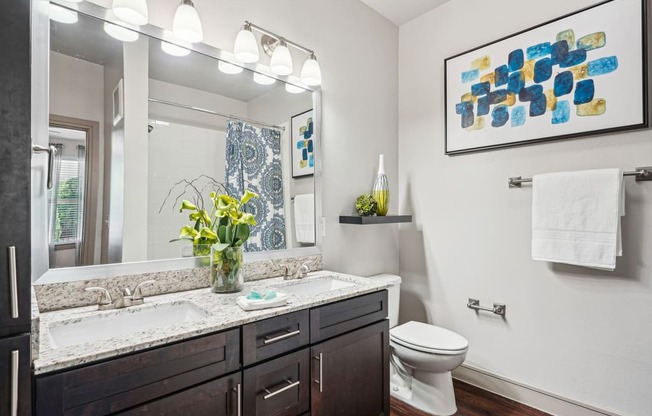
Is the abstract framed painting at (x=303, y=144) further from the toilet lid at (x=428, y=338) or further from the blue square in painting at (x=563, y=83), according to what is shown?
the blue square in painting at (x=563, y=83)

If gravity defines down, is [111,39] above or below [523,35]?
below

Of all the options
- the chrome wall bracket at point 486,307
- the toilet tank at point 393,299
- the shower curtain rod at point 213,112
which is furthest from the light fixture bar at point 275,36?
the chrome wall bracket at point 486,307

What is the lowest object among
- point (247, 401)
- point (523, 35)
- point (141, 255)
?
point (247, 401)

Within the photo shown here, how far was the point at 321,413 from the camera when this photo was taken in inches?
54.6

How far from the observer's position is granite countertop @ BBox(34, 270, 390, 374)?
32.9 inches

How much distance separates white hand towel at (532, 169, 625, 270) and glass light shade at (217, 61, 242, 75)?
1.76 metres

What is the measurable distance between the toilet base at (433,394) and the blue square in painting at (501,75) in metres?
1.80

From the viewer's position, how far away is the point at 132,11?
1336 millimetres

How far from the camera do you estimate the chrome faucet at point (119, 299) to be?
3.99ft

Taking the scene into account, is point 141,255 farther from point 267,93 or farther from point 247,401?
point 267,93

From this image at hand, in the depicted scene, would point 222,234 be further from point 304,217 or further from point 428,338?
point 428,338

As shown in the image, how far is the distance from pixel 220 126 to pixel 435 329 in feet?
5.76

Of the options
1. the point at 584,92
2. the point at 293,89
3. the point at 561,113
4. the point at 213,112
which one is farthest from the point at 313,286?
the point at 584,92

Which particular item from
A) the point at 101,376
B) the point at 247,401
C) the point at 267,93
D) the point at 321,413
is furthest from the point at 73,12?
the point at 321,413
